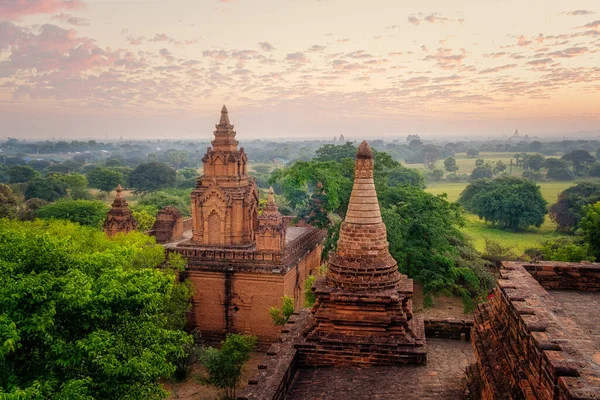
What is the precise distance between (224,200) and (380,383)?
17879 mm

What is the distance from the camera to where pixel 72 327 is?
39.6ft

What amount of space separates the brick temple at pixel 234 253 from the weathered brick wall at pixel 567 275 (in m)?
15.3

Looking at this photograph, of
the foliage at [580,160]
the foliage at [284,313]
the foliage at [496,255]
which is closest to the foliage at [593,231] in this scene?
the foliage at [496,255]

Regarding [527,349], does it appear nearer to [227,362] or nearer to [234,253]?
[227,362]

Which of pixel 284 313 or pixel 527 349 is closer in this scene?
pixel 527 349

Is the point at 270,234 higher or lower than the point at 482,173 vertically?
higher

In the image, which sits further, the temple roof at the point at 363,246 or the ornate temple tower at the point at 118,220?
the ornate temple tower at the point at 118,220

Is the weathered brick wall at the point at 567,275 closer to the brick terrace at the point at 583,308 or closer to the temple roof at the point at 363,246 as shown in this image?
the brick terrace at the point at 583,308

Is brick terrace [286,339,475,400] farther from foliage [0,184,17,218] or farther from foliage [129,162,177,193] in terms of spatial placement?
foliage [129,162,177,193]

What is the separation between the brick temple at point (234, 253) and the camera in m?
24.9

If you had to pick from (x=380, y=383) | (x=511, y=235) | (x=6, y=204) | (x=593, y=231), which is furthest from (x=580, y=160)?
(x=380, y=383)

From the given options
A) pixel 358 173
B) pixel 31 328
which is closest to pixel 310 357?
pixel 358 173

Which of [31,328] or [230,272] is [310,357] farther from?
[230,272]

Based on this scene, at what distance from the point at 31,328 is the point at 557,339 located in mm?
10028
